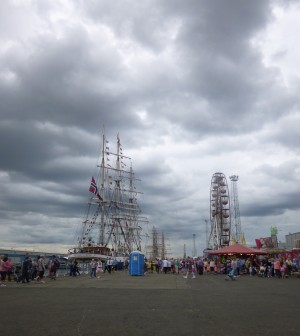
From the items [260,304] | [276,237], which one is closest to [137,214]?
[276,237]

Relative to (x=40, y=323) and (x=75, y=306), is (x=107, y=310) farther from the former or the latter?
(x=40, y=323)

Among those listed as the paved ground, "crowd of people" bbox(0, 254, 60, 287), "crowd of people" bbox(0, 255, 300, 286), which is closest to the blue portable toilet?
"crowd of people" bbox(0, 255, 300, 286)

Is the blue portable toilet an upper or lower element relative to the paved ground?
upper

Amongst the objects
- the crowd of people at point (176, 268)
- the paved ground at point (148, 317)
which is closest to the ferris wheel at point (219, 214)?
the crowd of people at point (176, 268)

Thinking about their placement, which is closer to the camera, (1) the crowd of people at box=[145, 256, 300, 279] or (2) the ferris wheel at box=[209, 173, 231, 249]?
(1) the crowd of people at box=[145, 256, 300, 279]

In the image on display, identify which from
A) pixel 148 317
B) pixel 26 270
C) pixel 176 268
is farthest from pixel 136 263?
pixel 148 317

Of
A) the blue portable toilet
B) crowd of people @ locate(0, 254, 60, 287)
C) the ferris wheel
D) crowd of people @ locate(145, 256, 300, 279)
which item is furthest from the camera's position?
the ferris wheel

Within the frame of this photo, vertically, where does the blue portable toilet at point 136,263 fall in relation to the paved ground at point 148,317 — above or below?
above

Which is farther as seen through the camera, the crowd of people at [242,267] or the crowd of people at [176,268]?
the crowd of people at [242,267]

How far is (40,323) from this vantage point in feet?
28.7

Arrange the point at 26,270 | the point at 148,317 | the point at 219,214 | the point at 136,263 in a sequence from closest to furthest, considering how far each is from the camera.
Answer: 1. the point at 148,317
2. the point at 26,270
3. the point at 136,263
4. the point at 219,214

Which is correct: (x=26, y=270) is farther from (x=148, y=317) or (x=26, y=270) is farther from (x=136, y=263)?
(x=148, y=317)

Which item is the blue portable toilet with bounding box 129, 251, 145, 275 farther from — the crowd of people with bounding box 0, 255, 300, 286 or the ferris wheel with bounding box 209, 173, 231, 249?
the ferris wheel with bounding box 209, 173, 231, 249

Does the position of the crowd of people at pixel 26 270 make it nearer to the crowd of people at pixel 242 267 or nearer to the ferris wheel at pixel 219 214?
the crowd of people at pixel 242 267
